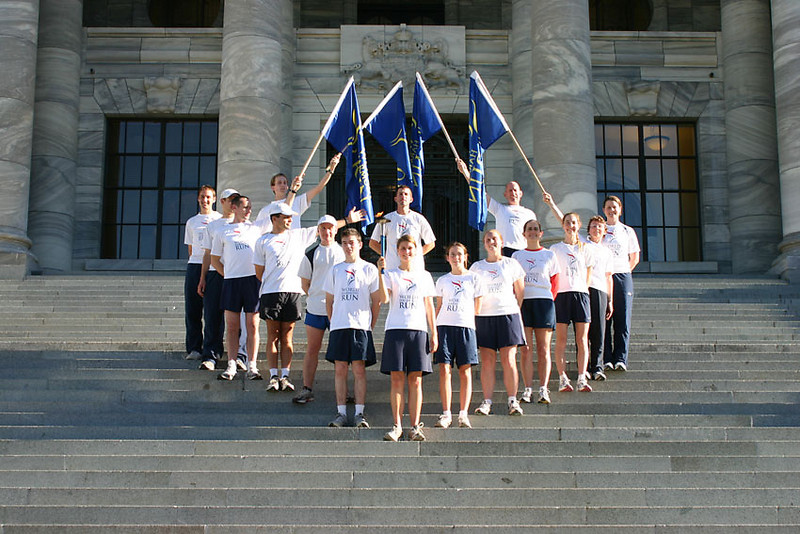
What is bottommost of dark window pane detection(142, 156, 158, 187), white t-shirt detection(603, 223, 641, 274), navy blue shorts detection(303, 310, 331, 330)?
Answer: navy blue shorts detection(303, 310, 331, 330)

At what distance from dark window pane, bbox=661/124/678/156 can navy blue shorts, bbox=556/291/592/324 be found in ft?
41.3

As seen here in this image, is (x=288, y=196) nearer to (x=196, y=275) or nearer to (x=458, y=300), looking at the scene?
(x=196, y=275)

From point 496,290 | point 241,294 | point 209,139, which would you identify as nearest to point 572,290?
point 496,290

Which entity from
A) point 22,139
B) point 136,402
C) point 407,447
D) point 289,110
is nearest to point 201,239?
point 136,402

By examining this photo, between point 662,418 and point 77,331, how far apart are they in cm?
784

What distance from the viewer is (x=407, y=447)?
9.01m

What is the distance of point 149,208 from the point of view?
22.6m

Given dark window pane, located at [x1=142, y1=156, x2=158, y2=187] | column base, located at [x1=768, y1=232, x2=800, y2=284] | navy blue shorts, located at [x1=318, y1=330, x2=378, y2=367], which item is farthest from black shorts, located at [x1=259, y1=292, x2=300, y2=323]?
dark window pane, located at [x1=142, y1=156, x2=158, y2=187]

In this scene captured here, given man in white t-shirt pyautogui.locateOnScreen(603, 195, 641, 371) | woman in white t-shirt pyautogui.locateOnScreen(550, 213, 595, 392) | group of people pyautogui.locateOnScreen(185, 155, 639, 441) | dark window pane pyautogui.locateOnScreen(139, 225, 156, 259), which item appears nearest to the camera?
group of people pyautogui.locateOnScreen(185, 155, 639, 441)

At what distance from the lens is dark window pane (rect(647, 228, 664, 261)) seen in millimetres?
22594

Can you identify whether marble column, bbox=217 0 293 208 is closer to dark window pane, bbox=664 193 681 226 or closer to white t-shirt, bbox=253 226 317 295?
dark window pane, bbox=664 193 681 226

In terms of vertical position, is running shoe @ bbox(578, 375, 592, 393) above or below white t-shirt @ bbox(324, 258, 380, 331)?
below

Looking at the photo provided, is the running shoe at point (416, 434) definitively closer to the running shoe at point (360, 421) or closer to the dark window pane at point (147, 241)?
the running shoe at point (360, 421)

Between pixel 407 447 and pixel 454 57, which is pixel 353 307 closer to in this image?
pixel 407 447
